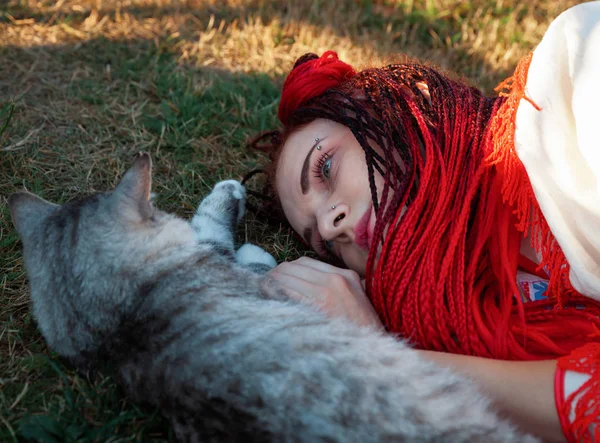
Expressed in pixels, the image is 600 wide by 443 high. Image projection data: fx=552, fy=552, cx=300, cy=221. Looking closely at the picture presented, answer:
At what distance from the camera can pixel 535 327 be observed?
7.21 feet

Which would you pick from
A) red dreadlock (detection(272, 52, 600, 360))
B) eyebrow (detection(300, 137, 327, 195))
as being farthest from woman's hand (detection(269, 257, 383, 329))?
eyebrow (detection(300, 137, 327, 195))

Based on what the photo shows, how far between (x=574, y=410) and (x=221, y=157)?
2.45 m

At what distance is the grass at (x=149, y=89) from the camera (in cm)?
211

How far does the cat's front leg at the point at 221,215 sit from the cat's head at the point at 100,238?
375mm

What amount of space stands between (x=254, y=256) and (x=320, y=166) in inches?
22.3

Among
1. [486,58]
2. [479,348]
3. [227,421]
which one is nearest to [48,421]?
[227,421]

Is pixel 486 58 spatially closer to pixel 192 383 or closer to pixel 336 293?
pixel 336 293

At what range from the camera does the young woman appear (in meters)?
2.06

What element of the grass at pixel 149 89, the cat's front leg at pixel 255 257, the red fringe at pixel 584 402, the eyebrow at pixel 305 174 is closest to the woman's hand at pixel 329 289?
the cat's front leg at pixel 255 257

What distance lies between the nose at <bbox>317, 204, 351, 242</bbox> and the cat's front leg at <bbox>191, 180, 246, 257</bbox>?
45 centimetres

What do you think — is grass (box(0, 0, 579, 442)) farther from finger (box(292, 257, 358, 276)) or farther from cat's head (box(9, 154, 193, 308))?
finger (box(292, 257, 358, 276))

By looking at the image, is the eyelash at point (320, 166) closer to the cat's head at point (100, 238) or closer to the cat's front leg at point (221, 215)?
the cat's front leg at point (221, 215)

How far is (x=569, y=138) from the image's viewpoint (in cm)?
217

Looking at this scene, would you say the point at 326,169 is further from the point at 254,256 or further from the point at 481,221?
the point at 481,221
